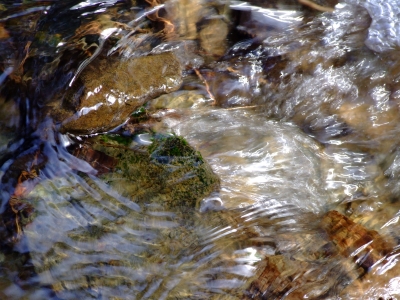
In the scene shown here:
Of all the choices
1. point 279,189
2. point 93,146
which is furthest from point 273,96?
point 93,146

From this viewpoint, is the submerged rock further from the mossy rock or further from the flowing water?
the mossy rock

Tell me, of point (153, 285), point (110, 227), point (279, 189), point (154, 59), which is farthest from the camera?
point (154, 59)

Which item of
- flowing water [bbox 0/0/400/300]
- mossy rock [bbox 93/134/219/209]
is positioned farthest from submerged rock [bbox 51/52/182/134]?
mossy rock [bbox 93/134/219/209]

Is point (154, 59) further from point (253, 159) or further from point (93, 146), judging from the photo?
point (253, 159)

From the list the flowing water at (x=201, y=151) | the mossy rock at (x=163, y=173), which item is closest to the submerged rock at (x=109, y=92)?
the flowing water at (x=201, y=151)

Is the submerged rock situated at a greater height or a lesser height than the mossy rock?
greater

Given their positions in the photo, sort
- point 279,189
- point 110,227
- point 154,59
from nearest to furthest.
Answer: point 110,227 < point 279,189 < point 154,59

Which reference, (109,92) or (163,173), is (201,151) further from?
(109,92)
